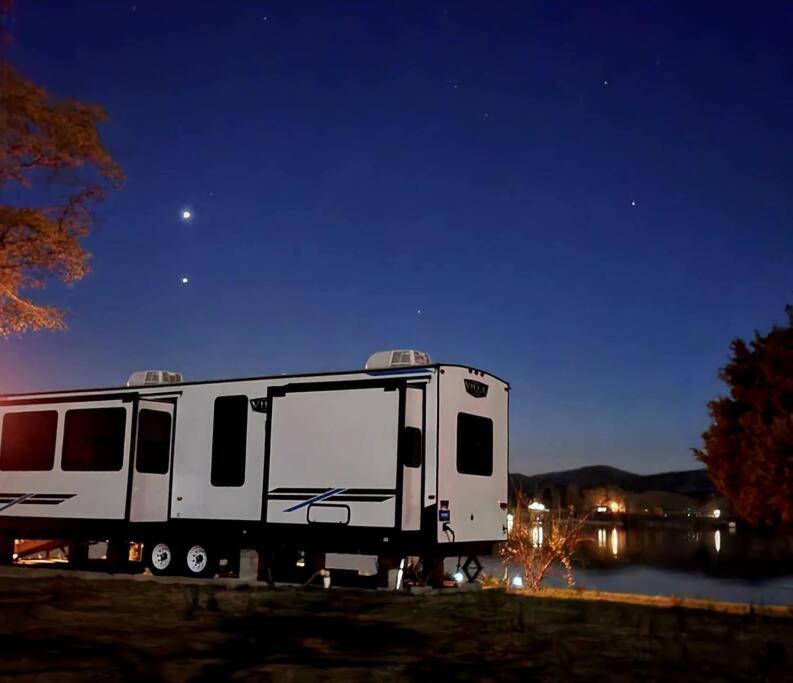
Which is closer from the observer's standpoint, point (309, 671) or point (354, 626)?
point (309, 671)

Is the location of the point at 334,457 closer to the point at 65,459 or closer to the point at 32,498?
the point at 65,459

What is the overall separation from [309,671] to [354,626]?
2.69 metres

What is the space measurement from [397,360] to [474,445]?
1.80 meters

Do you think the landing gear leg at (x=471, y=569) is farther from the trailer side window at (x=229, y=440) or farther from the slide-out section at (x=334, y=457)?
the trailer side window at (x=229, y=440)

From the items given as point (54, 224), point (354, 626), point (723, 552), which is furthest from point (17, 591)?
point (723, 552)

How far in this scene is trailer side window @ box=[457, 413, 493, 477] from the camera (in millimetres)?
13750

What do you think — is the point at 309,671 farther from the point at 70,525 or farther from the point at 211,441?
the point at 70,525

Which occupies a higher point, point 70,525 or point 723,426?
point 723,426

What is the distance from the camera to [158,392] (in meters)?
16.1

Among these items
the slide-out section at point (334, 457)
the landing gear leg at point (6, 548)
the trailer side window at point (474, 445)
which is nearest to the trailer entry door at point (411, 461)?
the slide-out section at point (334, 457)

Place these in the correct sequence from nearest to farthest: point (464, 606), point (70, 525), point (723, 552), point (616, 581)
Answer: point (464, 606) < point (70, 525) < point (616, 581) < point (723, 552)

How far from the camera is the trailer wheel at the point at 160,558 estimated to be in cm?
1591

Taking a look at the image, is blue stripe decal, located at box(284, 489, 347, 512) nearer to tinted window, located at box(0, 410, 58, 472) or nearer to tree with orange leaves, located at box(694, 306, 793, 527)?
tinted window, located at box(0, 410, 58, 472)

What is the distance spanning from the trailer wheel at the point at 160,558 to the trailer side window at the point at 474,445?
557cm
